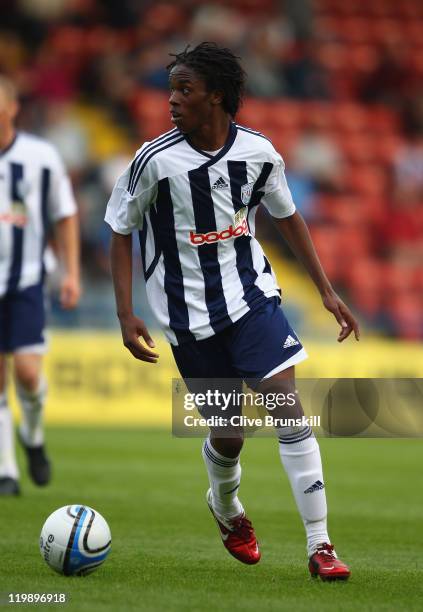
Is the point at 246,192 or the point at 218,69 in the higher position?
the point at 218,69

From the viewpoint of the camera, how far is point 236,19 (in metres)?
17.8

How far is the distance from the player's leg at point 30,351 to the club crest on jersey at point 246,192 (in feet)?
9.32

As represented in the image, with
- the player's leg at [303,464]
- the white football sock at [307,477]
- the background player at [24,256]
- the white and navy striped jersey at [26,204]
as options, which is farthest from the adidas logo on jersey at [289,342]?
the white and navy striped jersey at [26,204]

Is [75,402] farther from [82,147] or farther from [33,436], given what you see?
[33,436]

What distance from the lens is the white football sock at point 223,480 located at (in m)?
5.15

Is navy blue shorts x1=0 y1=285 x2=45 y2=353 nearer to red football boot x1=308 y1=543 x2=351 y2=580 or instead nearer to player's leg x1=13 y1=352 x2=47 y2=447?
player's leg x1=13 y1=352 x2=47 y2=447

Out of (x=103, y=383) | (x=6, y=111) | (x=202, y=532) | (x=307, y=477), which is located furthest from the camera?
(x=103, y=383)

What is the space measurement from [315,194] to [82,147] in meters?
3.46

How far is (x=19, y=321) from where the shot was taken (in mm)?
7391

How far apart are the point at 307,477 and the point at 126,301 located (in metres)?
0.98

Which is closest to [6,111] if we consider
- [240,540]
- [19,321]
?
[19,321]

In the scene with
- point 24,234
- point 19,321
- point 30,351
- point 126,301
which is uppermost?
point 126,301

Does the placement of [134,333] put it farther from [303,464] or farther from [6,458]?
[6,458]

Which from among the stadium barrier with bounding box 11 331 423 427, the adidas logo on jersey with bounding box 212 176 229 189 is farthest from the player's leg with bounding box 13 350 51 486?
the stadium barrier with bounding box 11 331 423 427
